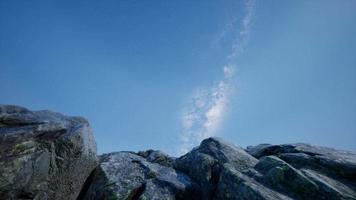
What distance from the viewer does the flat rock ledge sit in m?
10.9

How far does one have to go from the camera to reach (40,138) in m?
12.2

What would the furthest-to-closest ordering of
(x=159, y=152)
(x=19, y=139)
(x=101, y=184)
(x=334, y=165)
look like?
(x=159, y=152) < (x=334, y=165) < (x=101, y=184) < (x=19, y=139)

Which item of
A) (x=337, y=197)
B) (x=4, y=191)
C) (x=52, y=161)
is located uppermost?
(x=52, y=161)

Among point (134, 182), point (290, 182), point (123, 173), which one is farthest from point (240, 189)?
point (123, 173)

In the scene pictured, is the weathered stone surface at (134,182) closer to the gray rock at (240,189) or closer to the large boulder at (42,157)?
the large boulder at (42,157)

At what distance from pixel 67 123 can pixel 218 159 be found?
10166mm

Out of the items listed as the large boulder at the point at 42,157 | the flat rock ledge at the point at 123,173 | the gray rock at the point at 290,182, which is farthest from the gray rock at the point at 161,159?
the gray rock at the point at 290,182

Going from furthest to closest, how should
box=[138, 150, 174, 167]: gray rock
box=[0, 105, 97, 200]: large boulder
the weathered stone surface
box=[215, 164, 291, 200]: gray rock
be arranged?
box=[138, 150, 174, 167]: gray rock → the weathered stone surface → box=[0, 105, 97, 200]: large boulder → box=[215, 164, 291, 200]: gray rock

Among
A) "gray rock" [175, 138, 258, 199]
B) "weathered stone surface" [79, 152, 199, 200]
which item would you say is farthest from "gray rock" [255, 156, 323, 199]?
"weathered stone surface" [79, 152, 199, 200]

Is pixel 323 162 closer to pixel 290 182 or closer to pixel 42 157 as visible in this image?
pixel 290 182

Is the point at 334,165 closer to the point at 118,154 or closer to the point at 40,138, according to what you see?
the point at 118,154

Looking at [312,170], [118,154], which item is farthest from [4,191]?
[312,170]

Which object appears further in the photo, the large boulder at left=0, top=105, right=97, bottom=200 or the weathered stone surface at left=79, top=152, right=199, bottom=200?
the weathered stone surface at left=79, top=152, right=199, bottom=200

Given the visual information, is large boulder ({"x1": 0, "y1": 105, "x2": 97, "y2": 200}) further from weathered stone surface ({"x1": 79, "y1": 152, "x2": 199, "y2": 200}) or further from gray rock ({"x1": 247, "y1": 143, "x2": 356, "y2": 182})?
gray rock ({"x1": 247, "y1": 143, "x2": 356, "y2": 182})
